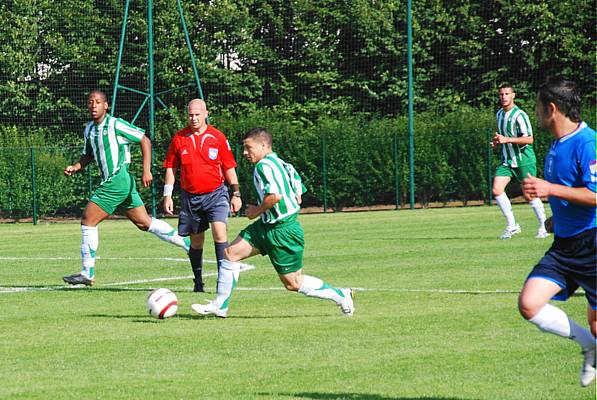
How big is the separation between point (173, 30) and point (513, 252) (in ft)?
87.6

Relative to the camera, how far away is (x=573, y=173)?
6.49m

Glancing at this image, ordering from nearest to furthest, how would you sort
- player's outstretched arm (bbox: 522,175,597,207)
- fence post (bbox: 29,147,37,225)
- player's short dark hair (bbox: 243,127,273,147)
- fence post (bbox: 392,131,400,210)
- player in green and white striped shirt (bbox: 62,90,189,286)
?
player's outstretched arm (bbox: 522,175,597,207) → player's short dark hair (bbox: 243,127,273,147) → player in green and white striped shirt (bbox: 62,90,189,286) → fence post (bbox: 29,147,37,225) → fence post (bbox: 392,131,400,210)

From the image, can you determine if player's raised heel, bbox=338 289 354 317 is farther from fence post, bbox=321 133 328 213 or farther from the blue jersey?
fence post, bbox=321 133 328 213

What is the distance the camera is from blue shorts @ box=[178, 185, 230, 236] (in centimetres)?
1218

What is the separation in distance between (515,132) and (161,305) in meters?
8.99

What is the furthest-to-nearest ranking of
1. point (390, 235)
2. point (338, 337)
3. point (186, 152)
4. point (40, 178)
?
point (40, 178)
point (390, 235)
point (186, 152)
point (338, 337)

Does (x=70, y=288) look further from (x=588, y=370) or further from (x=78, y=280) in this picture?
(x=588, y=370)

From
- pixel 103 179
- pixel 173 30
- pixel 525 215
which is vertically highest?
pixel 173 30

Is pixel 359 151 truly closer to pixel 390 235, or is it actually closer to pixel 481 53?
pixel 481 53

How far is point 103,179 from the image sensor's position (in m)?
13.7

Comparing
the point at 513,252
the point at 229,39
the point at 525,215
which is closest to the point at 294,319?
the point at 513,252

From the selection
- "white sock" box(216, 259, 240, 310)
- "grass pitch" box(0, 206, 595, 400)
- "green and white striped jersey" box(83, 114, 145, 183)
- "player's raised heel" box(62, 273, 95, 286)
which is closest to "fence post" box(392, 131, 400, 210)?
"grass pitch" box(0, 206, 595, 400)

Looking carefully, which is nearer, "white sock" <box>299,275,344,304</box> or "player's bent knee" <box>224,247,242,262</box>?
"white sock" <box>299,275,344,304</box>

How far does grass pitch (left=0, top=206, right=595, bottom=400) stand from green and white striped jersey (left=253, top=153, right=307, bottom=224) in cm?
93
